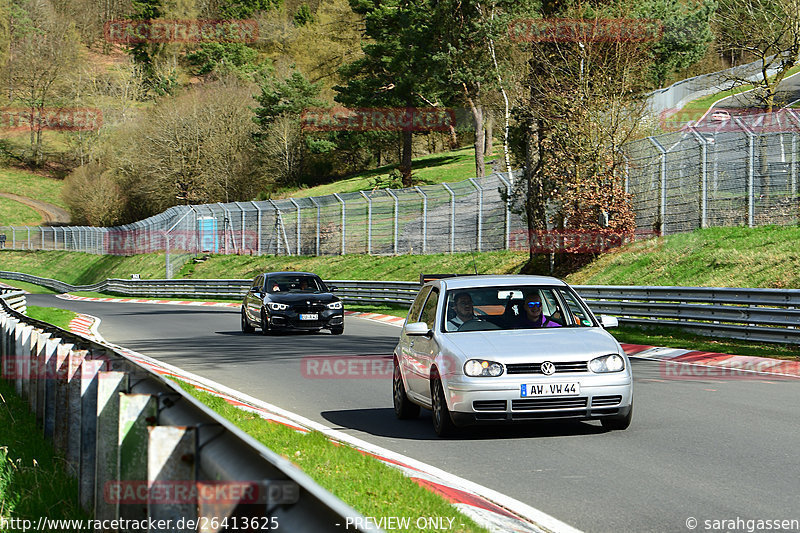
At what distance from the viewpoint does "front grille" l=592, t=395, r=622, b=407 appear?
9.30 metres

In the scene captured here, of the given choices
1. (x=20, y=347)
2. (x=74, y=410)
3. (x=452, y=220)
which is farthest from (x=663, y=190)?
(x=74, y=410)

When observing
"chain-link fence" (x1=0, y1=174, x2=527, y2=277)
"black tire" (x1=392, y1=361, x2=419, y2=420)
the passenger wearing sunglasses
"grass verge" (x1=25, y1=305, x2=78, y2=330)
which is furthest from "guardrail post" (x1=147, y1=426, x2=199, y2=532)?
"chain-link fence" (x1=0, y1=174, x2=527, y2=277)

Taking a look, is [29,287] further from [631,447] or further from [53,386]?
[631,447]

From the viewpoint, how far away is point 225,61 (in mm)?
110625

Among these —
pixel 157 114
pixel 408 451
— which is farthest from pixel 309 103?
pixel 408 451

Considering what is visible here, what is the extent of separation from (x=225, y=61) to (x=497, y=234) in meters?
77.4

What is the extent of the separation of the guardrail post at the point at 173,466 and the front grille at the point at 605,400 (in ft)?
20.6

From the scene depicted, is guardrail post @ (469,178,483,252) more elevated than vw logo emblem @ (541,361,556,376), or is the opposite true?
guardrail post @ (469,178,483,252)

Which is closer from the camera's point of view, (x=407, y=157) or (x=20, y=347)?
(x=20, y=347)

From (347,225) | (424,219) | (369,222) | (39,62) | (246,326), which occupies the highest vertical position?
(39,62)

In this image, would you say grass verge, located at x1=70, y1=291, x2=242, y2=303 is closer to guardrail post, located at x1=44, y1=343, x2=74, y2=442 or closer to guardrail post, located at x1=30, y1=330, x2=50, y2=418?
guardrail post, located at x1=30, y1=330, x2=50, y2=418

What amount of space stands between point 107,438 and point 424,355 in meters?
5.72

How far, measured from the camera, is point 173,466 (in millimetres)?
3514

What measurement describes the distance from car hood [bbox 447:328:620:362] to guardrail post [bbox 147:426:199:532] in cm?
595
